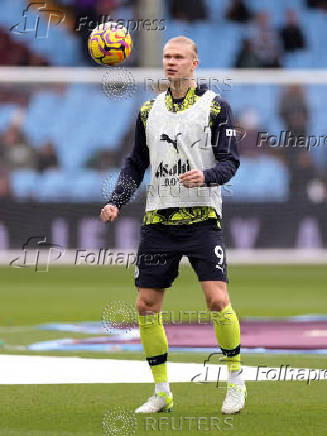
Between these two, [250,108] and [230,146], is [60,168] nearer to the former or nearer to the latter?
[250,108]

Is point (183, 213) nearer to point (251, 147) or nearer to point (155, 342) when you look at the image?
point (155, 342)

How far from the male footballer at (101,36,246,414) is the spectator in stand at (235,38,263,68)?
45.1 ft

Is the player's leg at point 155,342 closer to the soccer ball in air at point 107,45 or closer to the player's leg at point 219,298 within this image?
the player's leg at point 219,298

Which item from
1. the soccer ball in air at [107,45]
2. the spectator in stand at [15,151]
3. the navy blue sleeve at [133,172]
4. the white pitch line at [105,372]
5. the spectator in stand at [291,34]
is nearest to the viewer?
the navy blue sleeve at [133,172]

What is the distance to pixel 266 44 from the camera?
2153 cm

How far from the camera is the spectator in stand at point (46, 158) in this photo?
18.8 metres

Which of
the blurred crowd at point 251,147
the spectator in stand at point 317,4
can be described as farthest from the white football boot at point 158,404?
the spectator in stand at point 317,4

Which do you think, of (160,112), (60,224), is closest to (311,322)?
(160,112)

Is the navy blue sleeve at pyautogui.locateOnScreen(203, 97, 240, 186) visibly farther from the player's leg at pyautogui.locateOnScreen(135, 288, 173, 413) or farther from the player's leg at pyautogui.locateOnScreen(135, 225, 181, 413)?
the player's leg at pyautogui.locateOnScreen(135, 288, 173, 413)

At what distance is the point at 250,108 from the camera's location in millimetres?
19500

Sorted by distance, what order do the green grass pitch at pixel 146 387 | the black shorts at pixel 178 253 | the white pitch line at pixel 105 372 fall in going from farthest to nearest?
the white pitch line at pixel 105 372
the black shorts at pixel 178 253
the green grass pitch at pixel 146 387

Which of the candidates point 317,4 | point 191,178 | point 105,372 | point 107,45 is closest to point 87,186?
point 317,4

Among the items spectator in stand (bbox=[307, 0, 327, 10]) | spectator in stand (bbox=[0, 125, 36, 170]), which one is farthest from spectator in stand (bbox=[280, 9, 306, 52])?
spectator in stand (bbox=[0, 125, 36, 170])

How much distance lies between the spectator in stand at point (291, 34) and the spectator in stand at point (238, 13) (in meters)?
0.75
